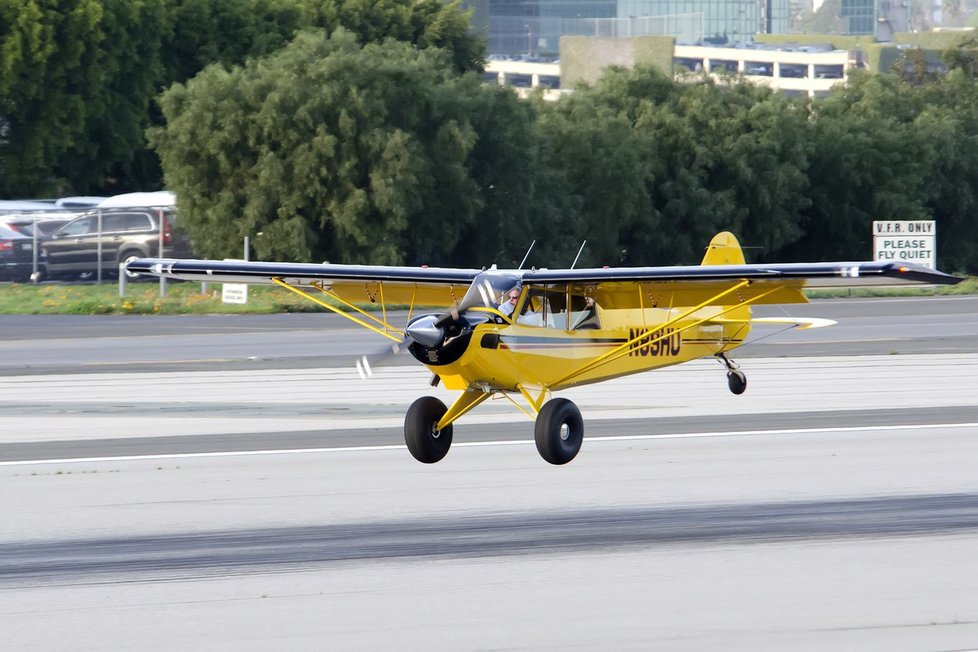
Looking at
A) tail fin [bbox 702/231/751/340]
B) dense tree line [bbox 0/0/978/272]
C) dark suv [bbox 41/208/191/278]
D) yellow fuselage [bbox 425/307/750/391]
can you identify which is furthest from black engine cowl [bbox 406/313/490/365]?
dark suv [bbox 41/208/191/278]

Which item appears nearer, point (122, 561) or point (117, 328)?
point (122, 561)

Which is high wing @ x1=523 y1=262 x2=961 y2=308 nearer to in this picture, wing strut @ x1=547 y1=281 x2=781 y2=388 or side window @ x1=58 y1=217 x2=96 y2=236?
wing strut @ x1=547 y1=281 x2=781 y2=388

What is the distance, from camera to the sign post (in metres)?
40.8

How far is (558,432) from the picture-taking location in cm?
1390

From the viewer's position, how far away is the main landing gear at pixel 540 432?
13.9 m

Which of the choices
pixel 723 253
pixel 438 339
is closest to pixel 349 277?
pixel 438 339

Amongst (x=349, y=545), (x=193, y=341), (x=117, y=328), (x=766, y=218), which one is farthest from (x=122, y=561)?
(x=766, y=218)

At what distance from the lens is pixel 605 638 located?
8398mm

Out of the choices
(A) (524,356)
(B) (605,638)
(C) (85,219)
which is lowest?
(B) (605,638)

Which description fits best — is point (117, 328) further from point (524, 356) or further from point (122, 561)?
point (122, 561)

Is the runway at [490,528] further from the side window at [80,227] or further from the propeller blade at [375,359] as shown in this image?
the side window at [80,227]

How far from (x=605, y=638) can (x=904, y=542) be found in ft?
11.4

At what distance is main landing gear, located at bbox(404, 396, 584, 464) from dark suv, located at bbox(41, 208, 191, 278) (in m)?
26.5

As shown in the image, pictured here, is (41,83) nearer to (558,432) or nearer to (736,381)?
(736,381)
